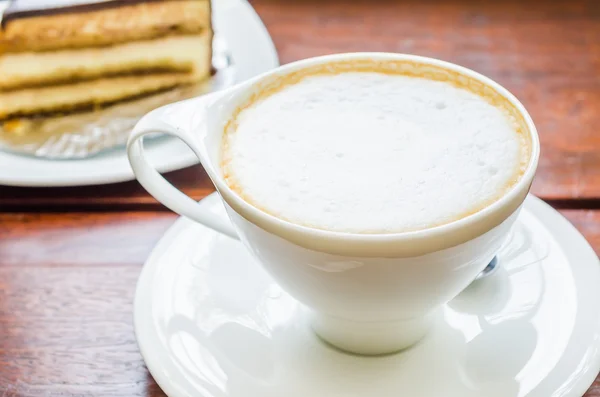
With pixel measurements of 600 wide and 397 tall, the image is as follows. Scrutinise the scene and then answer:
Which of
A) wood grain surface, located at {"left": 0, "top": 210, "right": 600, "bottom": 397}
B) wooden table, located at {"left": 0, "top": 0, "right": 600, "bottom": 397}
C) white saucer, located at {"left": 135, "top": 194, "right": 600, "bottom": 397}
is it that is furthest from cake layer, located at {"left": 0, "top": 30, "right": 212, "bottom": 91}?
white saucer, located at {"left": 135, "top": 194, "right": 600, "bottom": 397}

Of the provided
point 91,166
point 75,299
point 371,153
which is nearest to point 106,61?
point 91,166

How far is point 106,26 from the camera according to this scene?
111 cm

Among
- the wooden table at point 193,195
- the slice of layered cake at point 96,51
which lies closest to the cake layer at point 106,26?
the slice of layered cake at point 96,51

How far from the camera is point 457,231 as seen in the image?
0.45m

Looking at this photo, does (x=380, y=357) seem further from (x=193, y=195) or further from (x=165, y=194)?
(x=193, y=195)

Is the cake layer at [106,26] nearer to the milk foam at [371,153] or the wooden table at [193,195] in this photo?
the wooden table at [193,195]

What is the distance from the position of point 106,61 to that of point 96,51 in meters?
0.02

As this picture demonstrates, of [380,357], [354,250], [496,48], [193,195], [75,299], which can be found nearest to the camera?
[354,250]

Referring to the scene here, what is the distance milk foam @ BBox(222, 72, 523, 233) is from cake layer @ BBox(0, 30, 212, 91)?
0.56 meters

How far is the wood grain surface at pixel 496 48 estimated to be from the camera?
80 centimetres

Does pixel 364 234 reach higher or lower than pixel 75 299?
higher

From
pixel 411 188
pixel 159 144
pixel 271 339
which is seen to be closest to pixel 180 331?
pixel 271 339

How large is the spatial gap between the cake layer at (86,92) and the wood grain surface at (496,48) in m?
0.18

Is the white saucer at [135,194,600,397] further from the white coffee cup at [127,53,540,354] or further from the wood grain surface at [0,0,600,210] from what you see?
the wood grain surface at [0,0,600,210]
